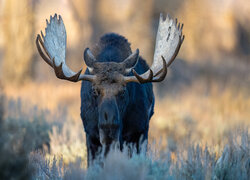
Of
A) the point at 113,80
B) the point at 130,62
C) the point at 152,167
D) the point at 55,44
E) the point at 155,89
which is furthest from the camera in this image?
the point at 155,89

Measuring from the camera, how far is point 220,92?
12086mm

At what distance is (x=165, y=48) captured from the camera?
178 inches

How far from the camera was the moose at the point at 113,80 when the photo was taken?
154 inches

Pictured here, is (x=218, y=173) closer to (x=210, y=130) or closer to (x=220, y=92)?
(x=210, y=130)

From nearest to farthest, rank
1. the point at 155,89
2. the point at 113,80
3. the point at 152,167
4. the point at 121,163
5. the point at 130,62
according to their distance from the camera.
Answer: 1. the point at 121,163
2. the point at 152,167
3. the point at 113,80
4. the point at 130,62
5. the point at 155,89

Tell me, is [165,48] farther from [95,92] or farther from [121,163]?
[121,163]

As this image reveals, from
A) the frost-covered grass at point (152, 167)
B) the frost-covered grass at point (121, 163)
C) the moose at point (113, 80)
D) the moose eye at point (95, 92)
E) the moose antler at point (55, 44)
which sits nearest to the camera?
the frost-covered grass at point (121, 163)

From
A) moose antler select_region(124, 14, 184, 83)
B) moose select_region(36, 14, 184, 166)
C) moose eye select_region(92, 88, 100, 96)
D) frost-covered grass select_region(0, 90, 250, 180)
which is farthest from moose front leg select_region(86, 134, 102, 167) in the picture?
moose antler select_region(124, 14, 184, 83)

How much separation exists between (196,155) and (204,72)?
12.8m

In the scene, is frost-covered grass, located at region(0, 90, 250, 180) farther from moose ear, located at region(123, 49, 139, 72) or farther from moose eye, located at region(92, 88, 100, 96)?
moose ear, located at region(123, 49, 139, 72)

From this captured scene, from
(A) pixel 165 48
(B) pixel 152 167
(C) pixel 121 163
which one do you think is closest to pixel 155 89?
(A) pixel 165 48

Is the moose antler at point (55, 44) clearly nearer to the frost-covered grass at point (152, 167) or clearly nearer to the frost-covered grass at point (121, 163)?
the frost-covered grass at point (121, 163)

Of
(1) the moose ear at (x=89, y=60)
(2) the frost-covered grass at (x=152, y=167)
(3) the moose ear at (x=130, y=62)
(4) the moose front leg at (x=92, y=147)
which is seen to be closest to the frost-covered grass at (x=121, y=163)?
(2) the frost-covered grass at (x=152, y=167)

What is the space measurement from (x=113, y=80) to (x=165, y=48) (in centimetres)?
82
